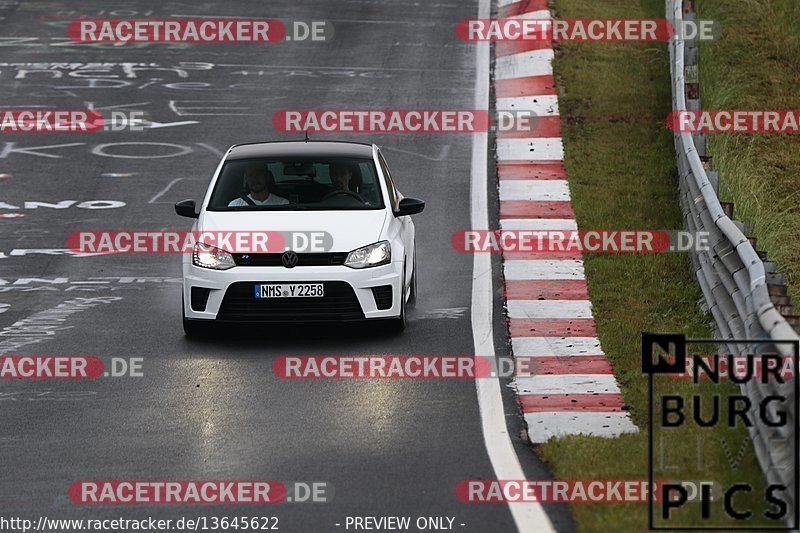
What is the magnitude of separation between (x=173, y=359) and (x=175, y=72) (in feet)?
46.1

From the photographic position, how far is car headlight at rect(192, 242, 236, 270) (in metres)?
12.5

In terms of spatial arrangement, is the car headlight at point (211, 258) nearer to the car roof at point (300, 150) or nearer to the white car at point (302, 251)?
the white car at point (302, 251)

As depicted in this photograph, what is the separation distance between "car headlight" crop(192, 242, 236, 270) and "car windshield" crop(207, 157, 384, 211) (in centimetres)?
67

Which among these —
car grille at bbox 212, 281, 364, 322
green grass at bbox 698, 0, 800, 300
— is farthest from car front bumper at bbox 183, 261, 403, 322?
green grass at bbox 698, 0, 800, 300

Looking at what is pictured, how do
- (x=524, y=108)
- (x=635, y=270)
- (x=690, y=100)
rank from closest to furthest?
(x=635, y=270) → (x=690, y=100) → (x=524, y=108)

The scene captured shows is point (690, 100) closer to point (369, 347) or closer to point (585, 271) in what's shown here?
point (585, 271)

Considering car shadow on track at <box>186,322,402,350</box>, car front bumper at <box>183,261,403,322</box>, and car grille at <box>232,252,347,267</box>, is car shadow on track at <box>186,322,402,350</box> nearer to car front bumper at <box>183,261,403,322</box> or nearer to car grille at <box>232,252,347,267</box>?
car front bumper at <box>183,261,403,322</box>

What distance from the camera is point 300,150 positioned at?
1394 centimetres

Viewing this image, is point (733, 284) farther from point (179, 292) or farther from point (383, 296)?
point (179, 292)

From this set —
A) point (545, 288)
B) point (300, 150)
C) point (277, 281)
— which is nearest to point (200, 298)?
point (277, 281)

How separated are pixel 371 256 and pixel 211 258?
132 centimetres

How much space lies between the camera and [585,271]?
50.0 ft

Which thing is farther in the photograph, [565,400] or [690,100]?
[690,100]

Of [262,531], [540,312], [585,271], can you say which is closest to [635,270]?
[585,271]
